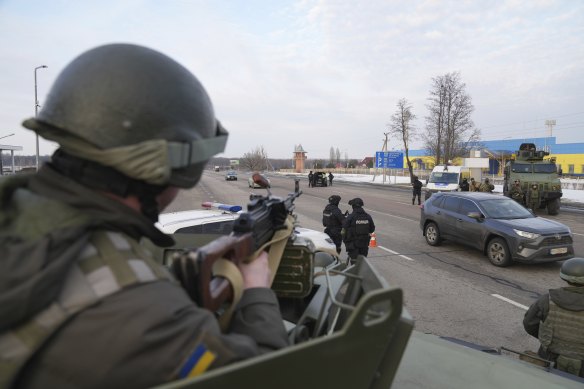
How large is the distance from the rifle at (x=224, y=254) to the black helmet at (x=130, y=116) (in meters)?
0.24

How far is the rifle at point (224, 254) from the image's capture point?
3.85 ft

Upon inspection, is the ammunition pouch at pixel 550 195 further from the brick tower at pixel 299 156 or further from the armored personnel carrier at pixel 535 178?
the brick tower at pixel 299 156

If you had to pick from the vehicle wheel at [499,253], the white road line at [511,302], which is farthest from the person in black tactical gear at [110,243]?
the vehicle wheel at [499,253]

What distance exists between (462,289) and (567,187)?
3461 cm

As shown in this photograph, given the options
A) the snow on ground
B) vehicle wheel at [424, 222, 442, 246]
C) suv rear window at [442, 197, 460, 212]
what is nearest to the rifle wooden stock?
suv rear window at [442, 197, 460, 212]

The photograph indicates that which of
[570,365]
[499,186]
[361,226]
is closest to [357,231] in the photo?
[361,226]

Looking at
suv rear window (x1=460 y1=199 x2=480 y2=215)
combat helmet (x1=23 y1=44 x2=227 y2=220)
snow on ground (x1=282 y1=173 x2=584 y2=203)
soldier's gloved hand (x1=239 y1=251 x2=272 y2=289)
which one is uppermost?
combat helmet (x1=23 y1=44 x2=227 y2=220)

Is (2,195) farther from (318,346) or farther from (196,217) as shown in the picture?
(196,217)

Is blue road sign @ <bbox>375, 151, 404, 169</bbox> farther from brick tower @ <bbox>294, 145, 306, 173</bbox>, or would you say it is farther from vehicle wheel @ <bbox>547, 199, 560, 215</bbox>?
brick tower @ <bbox>294, 145, 306, 173</bbox>

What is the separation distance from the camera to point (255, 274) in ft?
4.94

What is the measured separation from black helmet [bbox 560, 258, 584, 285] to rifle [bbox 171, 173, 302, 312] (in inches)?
112

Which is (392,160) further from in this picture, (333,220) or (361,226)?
(361,226)

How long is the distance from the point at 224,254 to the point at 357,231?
691cm

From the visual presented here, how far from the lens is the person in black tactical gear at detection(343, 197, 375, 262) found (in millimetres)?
8053
